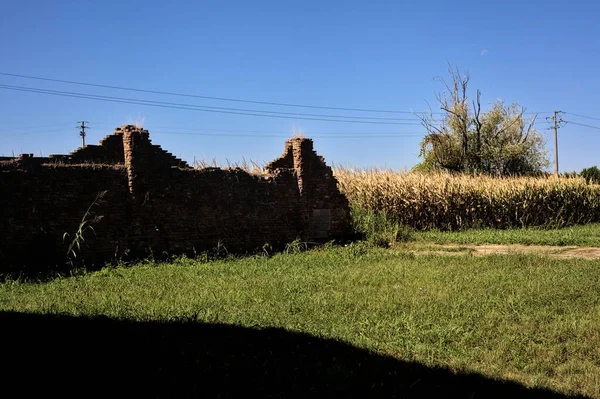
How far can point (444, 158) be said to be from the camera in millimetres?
33844

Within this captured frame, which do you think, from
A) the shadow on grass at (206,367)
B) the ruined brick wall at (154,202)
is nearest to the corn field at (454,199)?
the ruined brick wall at (154,202)

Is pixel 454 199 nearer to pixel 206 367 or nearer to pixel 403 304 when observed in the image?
pixel 403 304

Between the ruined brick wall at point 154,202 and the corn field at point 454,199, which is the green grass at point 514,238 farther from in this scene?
the ruined brick wall at point 154,202

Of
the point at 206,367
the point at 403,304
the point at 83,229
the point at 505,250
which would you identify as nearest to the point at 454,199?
the point at 505,250

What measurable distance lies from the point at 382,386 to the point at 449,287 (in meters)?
4.49

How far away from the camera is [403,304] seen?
7738 mm

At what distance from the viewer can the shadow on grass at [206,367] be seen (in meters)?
4.52

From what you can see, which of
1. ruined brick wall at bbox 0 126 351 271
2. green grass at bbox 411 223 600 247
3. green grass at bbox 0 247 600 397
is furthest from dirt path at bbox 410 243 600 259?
ruined brick wall at bbox 0 126 351 271

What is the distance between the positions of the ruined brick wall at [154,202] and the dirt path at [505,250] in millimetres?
2875

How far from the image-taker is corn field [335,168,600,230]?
21359 millimetres

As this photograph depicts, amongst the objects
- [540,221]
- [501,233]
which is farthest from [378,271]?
[540,221]

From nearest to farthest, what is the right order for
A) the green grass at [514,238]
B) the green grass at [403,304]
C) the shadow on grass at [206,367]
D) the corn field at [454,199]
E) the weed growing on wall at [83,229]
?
the shadow on grass at [206,367], the green grass at [403,304], the weed growing on wall at [83,229], the green grass at [514,238], the corn field at [454,199]

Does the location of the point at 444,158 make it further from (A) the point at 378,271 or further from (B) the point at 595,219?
(A) the point at 378,271

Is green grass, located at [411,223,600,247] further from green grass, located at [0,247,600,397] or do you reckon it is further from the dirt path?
green grass, located at [0,247,600,397]
